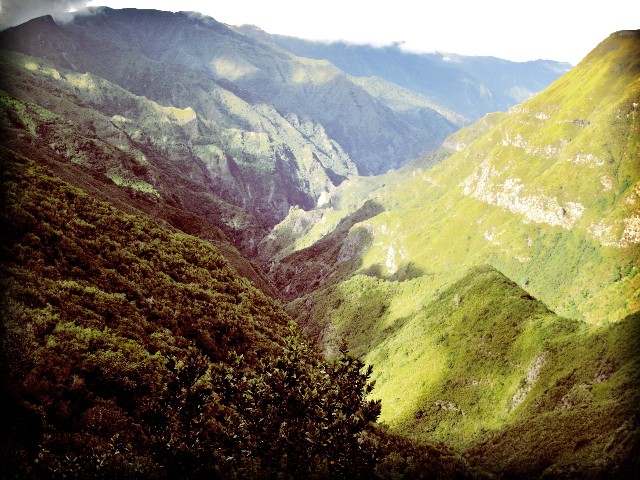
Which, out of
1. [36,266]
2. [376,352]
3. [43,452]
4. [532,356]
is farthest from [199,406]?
[376,352]

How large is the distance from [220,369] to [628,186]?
215999 mm

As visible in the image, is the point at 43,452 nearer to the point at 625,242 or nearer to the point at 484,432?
the point at 484,432

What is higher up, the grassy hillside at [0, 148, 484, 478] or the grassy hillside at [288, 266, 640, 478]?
the grassy hillside at [0, 148, 484, 478]

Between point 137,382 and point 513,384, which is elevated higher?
point 137,382

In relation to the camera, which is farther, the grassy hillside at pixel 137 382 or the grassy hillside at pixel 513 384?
the grassy hillside at pixel 513 384

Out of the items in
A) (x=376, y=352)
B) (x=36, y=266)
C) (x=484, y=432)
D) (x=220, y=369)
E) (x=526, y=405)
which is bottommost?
(x=376, y=352)

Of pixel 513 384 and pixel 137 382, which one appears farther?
pixel 513 384

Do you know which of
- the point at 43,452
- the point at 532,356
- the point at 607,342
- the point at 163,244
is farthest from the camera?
the point at 532,356

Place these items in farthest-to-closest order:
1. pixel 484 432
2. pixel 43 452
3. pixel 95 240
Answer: pixel 484 432
pixel 95 240
pixel 43 452

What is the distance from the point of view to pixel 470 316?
133875 millimetres

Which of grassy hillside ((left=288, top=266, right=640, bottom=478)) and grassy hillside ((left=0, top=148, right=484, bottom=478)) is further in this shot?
grassy hillside ((left=288, top=266, right=640, bottom=478))

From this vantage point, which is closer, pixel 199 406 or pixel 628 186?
pixel 199 406

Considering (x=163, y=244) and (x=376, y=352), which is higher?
(x=163, y=244)

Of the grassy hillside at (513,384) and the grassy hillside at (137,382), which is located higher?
the grassy hillside at (137,382)
